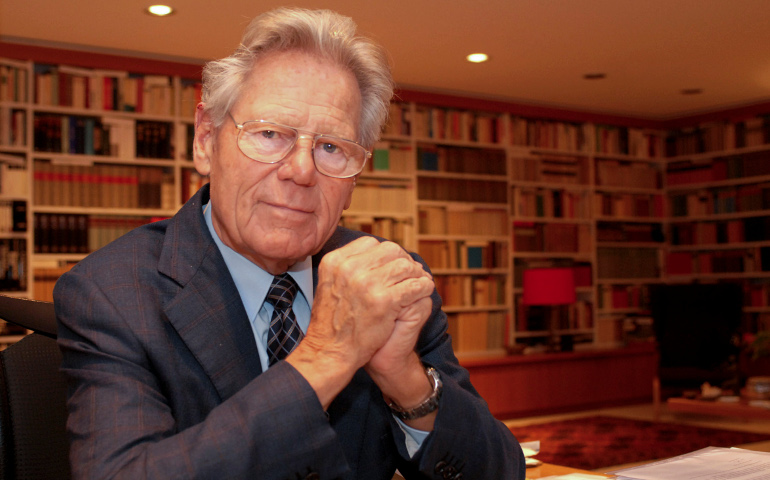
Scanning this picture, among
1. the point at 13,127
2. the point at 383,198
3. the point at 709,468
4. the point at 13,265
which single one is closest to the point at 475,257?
the point at 383,198

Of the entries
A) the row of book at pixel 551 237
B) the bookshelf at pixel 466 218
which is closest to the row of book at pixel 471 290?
the bookshelf at pixel 466 218

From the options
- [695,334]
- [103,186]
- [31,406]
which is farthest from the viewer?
[695,334]

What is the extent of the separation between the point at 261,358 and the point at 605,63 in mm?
5809

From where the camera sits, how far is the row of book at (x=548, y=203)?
25.0ft

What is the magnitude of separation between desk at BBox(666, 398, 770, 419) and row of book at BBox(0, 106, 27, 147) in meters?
5.60

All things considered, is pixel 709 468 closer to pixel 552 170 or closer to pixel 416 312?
pixel 416 312

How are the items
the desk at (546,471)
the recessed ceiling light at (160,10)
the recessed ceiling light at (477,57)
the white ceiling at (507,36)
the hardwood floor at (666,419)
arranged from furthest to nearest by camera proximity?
1. the hardwood floor at (666,419)
2. the recessed ceiling light at (477,57)
3. the white ceiling at (507,36)
4. the recessed ceiling light at (160,10)
5. the desk at (546,471)

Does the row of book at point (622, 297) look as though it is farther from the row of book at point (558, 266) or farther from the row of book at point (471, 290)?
the row of book at point (471, 290)

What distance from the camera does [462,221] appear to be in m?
7.25

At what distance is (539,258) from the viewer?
7789mm

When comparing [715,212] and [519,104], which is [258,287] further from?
[715,212]

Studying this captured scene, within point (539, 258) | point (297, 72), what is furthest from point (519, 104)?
point (297, 72)

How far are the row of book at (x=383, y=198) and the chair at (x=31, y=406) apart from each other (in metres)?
5.43

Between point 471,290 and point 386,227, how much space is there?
1144mm
